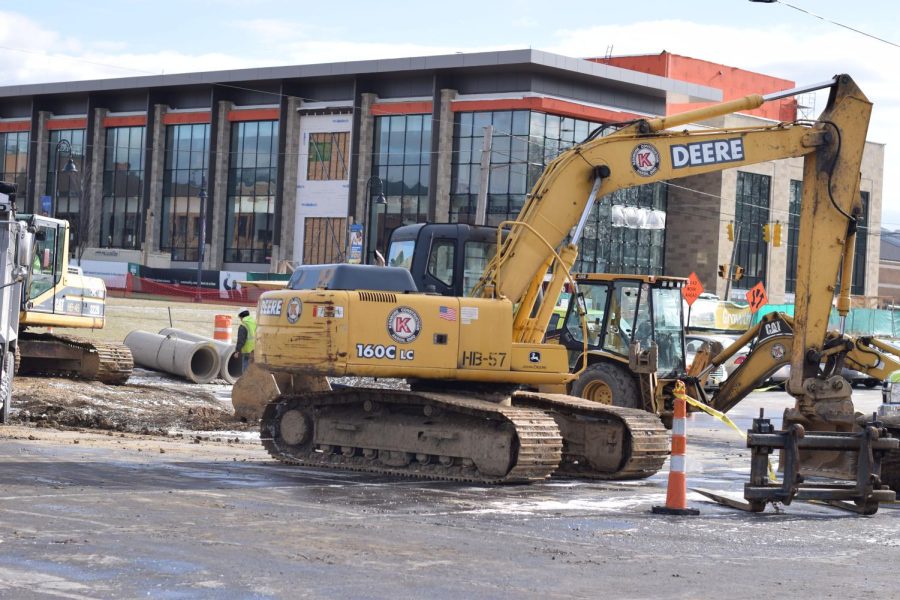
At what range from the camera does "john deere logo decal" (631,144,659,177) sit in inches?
620

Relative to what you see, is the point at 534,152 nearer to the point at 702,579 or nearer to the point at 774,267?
the point at 774,267

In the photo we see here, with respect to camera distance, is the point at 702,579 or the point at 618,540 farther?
the point at 618,540

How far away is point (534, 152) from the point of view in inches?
2749

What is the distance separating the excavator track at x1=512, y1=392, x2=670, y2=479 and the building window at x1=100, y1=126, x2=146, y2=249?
71945 millimetres

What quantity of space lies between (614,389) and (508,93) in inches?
2004

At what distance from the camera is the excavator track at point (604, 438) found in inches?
605

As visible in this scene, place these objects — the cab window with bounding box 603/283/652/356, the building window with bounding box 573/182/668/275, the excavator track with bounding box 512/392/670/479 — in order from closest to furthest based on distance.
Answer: the excavator track with bounding box 512/392/670/479 → the cab window with bounding box 603/283/652/356 → the building window with bounding box 573/182/668/275

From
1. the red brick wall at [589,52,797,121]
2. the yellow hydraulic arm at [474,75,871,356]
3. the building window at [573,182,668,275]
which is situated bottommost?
the yellow hydraulic arm at [474,75,871,356]

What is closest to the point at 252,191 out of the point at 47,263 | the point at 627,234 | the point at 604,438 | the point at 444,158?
the point at 444,158

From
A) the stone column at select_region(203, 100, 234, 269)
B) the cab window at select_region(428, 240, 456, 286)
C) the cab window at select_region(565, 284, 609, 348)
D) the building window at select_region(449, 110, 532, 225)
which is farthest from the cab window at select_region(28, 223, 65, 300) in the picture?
the stone column at select_region(203, 100, 234, 269)

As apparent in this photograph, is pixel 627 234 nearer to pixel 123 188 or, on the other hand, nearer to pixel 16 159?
pixel 123 188

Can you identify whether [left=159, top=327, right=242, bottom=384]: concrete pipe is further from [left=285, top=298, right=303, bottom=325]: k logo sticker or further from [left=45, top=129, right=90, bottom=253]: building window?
[left=45, top=129, right=90, bottom=253]: building window

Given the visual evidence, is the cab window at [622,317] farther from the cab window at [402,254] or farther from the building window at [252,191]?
the building window at [252,191]

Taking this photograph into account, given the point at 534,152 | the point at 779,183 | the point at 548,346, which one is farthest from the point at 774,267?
the point at 548,346
